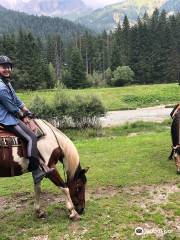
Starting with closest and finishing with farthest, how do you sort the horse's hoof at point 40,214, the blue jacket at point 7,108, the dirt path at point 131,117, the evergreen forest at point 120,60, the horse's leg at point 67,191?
the blue jacket at point 7,108
the horse's leg at point 67,191
the horse's hoof at point 40,214
the dirt path at point 131,117
the evergreen forest at point 120,60

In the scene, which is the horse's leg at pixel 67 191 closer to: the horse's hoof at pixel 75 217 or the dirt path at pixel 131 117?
the horse's hoof at pixel 75 217

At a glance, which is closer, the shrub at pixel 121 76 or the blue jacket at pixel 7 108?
the blue jacket at pixel 7 108

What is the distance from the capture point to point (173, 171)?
11.4m

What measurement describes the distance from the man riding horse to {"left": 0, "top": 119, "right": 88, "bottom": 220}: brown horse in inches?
5.6

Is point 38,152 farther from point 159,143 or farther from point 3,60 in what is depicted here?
point 159,143

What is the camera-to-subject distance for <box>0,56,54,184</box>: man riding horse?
286 inches

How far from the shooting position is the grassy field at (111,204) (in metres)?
7.26

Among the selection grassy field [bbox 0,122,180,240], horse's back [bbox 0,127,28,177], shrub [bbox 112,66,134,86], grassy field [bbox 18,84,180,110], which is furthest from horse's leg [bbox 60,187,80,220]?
shrub [bbox 112,66,134,86]

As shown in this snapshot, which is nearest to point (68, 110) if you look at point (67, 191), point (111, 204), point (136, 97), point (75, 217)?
point (111, 204)

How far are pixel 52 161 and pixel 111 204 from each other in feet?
6.28

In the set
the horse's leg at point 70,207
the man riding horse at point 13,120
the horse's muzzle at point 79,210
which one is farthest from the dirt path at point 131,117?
the man riding horse at point 13,120

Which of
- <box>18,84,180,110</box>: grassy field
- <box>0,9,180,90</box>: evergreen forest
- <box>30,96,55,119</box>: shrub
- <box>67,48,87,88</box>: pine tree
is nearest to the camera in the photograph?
<box>30,96,55,119</box>: shrub

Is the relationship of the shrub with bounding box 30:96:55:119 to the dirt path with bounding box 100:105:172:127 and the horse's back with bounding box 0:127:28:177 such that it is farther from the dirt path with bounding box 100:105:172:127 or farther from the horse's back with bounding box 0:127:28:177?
the horse's back with bounding box 0:127:28:177

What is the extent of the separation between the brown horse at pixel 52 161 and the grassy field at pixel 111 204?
0.38m
